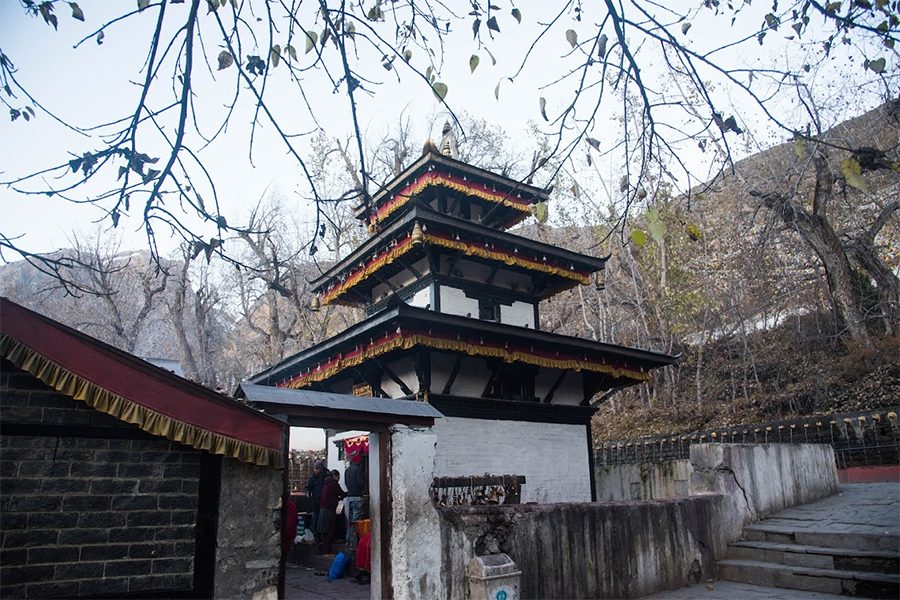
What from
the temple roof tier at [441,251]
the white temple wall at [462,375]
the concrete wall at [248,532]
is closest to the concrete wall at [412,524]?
the concrete wall at [248,532]

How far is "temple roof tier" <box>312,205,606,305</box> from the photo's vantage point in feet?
43.0

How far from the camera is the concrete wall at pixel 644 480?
13.9 meters

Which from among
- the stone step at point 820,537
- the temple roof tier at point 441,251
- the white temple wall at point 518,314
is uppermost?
the temple roof tier at point 441,251

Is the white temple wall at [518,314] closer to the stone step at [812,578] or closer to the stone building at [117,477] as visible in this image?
the stone step at [812,578]

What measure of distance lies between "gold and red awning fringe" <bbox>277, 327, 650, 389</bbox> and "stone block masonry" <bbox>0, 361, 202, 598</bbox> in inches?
238

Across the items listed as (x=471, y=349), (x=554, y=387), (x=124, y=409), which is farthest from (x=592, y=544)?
(x=554, y=387)

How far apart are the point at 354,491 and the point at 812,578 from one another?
7024 millimetres

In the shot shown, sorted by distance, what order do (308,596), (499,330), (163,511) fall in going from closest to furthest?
(163,511) → (308,596) → (499,330)

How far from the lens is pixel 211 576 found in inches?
212

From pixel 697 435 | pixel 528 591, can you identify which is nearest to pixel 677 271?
pixel 697 435

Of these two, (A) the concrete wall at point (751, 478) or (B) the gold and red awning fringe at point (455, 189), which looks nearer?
(A) the concrete wall at point (751, 478)

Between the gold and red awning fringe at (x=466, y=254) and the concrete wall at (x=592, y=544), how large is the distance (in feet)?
22.6

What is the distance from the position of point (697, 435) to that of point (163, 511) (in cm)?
1425

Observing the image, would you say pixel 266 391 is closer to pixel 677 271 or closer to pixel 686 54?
pixel 686 54
